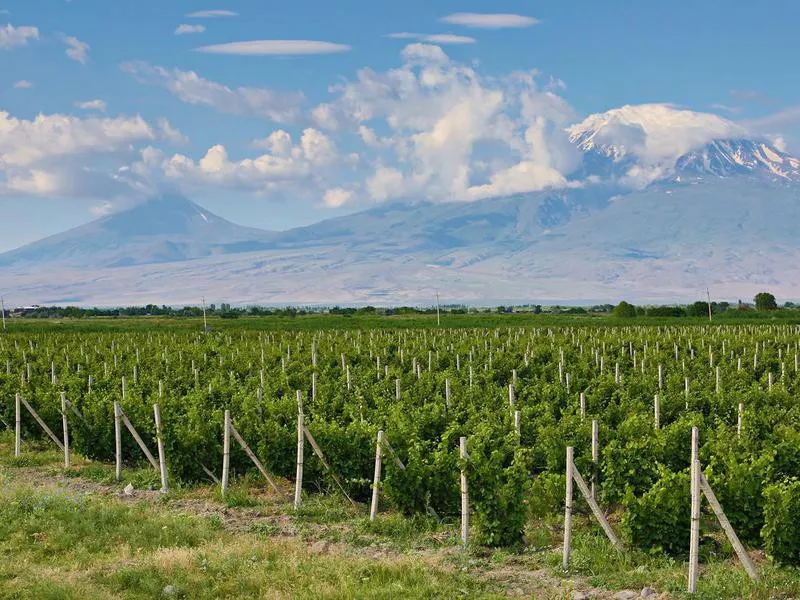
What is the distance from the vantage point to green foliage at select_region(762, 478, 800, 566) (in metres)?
10.5

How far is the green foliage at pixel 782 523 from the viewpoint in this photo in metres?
10.5

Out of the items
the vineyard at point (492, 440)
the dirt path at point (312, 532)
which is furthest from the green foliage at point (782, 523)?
the dirt path at point (312, 532)

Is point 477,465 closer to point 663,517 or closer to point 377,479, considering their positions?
point 377,479


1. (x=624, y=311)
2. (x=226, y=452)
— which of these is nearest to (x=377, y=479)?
(x=226, y=452)

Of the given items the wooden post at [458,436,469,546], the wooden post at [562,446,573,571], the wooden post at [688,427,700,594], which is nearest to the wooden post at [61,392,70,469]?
the wooden post at [458,436,469,546]

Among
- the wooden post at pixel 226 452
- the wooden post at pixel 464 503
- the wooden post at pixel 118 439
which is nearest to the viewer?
the wooden post at pixel 464 503

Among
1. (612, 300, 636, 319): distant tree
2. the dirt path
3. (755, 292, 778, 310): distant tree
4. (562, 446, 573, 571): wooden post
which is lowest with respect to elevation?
the dirt path

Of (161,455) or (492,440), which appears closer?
(492,440)

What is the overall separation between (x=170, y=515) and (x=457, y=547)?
184 inches

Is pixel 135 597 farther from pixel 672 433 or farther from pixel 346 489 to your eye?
pixel 672 433

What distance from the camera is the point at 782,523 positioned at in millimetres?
10578

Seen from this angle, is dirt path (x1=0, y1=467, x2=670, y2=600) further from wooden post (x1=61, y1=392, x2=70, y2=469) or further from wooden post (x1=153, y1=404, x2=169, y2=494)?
wooden post (x1=61, y1=392, x2=70, y2=469)

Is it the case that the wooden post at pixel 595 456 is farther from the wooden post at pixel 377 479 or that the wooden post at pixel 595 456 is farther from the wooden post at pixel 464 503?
the wooden post at pixel 377 479

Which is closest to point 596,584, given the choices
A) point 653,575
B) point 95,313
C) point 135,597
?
point 653,575
